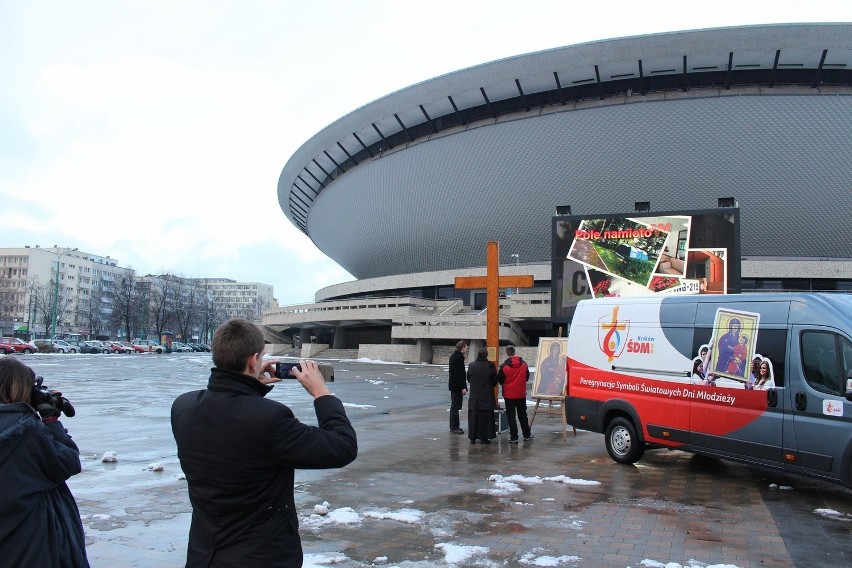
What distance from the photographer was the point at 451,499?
25.4ft

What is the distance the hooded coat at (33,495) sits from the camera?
3.01 meters

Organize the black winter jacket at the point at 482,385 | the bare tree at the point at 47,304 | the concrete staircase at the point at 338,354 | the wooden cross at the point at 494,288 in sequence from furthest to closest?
the bare tree at the point at 47,304
the concrete staircase at the point at 338,354
the wooden cross at the point at 494,288
the black winter jacket at the point at 482,385

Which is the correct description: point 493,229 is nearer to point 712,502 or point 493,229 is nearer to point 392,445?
point 392,445

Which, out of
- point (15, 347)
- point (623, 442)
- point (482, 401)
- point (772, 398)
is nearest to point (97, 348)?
point (15, 347)

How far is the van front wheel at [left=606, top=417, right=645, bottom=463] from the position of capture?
10.0 meters

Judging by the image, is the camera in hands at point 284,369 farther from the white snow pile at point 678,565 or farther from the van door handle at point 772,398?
the van door handle at point 772,398

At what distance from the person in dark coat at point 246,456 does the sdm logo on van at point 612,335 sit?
8.20 m

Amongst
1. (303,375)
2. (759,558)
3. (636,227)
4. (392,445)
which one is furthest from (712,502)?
(636,227)

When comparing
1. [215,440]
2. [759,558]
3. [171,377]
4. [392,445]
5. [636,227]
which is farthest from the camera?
[171,377]

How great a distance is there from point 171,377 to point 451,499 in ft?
79.7

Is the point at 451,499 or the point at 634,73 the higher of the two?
the point at 634,73

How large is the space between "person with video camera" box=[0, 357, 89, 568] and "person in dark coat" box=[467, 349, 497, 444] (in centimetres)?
904

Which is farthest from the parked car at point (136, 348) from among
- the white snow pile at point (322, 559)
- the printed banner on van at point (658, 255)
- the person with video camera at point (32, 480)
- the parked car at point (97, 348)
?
the person with video camera at point (32, 480)

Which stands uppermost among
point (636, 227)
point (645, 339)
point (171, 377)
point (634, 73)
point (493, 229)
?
point (634, 73)
